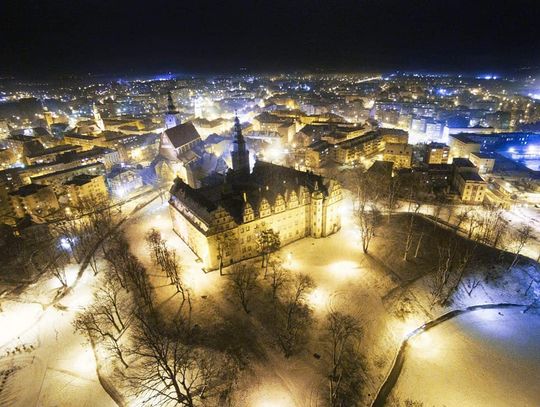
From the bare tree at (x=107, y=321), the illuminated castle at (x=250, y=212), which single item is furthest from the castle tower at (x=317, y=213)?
the bare tree at (x=107, y=321)

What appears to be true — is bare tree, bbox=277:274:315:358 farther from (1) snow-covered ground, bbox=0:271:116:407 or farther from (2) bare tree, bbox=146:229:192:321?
(1) snow-covered ground, bbox=0:271:116:407

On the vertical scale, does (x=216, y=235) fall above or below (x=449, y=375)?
above

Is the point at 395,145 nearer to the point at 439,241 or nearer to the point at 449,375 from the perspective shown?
the point at 439,241

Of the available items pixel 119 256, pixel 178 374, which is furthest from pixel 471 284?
pixel 119 256

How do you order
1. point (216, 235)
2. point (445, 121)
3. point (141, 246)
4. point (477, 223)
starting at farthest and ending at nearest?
1. point (445, 121)
2. point (477, 223)
3. point (141, 246)
4. point (216, 235)

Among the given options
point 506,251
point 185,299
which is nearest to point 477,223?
point 506,251

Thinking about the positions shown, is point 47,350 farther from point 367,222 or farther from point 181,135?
point 181,135

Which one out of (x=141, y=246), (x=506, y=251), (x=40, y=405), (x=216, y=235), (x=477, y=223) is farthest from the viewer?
(x=477, y=223)
